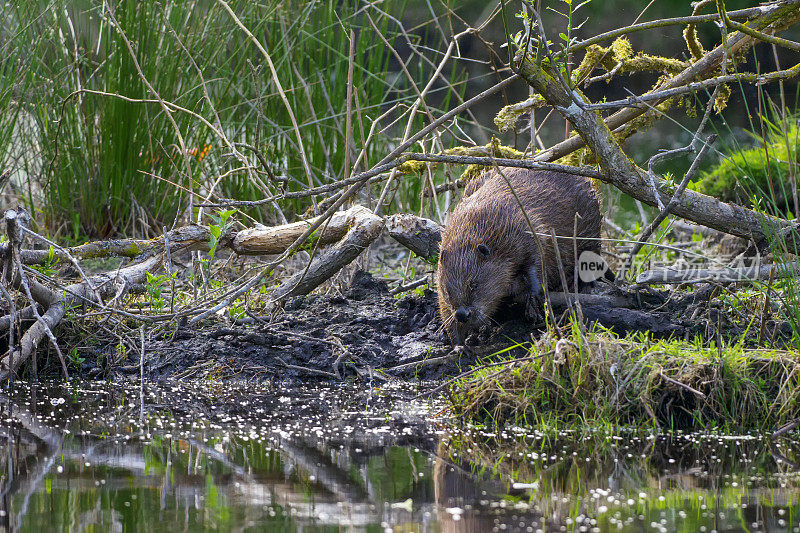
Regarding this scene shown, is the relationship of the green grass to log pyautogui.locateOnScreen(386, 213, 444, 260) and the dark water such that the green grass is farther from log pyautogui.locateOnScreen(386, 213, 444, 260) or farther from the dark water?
log pyautogui.locateOnScreen(386, 213, 444, 260)

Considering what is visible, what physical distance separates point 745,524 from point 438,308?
2.77 metres

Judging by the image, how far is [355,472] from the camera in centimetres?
299

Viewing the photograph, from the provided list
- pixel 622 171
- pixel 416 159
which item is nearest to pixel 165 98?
pixel 416 159

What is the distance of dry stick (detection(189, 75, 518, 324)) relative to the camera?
4051 mm

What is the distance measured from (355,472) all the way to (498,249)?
191 centimetres

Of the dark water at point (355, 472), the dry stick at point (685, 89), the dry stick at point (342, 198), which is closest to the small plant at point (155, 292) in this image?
the dry stick at point (342, 198)

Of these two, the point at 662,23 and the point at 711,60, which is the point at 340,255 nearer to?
the point at 662,23

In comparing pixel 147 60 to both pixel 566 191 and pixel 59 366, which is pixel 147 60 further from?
pixel 566 191

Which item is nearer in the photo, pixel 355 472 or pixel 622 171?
pixel 355 472

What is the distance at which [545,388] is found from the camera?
3.66 meters

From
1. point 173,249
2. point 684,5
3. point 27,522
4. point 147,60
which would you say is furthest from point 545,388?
point 684,5

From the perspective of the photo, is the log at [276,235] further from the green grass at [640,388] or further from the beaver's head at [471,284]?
the green grass at [640,388]

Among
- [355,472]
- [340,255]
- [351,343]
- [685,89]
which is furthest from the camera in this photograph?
[340,255]

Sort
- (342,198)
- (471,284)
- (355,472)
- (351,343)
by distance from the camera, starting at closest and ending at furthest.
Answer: (355,472), (342,198), (471,284), (351,343)
